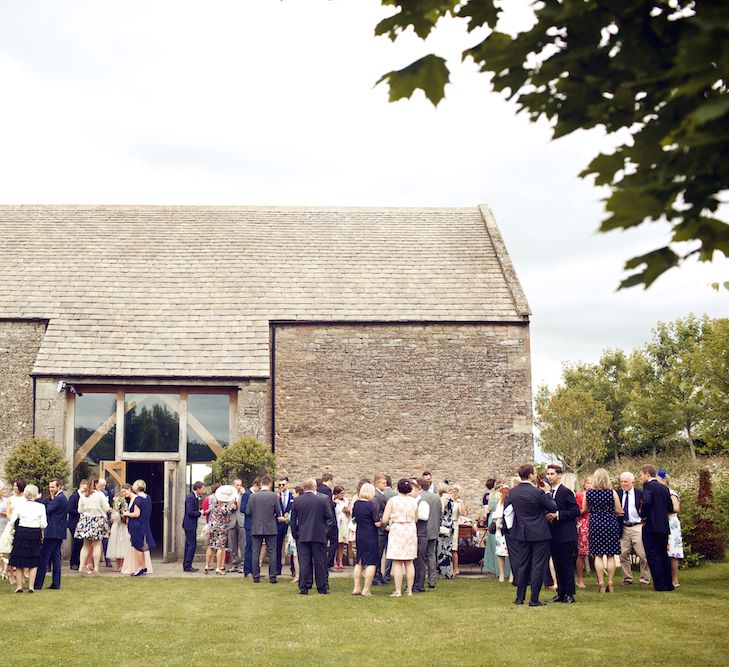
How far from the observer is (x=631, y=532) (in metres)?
13.9

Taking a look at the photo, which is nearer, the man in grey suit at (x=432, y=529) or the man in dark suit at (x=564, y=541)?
the man in dark suit at (x=564, y=541)

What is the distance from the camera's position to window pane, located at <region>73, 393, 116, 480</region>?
2002 cm

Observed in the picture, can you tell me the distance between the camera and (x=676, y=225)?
357 cm

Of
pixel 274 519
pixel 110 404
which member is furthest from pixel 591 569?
pixel 110 404

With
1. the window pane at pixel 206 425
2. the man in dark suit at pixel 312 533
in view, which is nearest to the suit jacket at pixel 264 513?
the man in dark suit at pixel 312 533

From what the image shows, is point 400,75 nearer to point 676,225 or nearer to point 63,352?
point 676,225

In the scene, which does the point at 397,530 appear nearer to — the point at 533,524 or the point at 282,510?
the point at 533,524

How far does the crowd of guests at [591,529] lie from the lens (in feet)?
38.0

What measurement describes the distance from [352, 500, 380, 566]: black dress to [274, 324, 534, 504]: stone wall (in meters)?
7.46

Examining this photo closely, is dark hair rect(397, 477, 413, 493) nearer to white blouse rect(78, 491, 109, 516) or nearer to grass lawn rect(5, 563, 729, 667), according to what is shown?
grass lawn rect(5, 563, 729, 667)

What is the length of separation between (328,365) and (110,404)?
5066 mm

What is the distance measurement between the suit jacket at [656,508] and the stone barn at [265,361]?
8005 millimetres

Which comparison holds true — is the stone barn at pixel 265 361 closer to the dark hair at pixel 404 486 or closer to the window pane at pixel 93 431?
the window pane at pixel 93 431

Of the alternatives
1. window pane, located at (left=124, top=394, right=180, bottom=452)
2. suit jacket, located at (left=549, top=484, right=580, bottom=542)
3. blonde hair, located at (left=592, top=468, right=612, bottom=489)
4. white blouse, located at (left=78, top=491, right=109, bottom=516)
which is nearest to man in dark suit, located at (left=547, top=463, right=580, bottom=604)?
suit jacket, located at (left=549, top=484, right=580, bottom=542)
